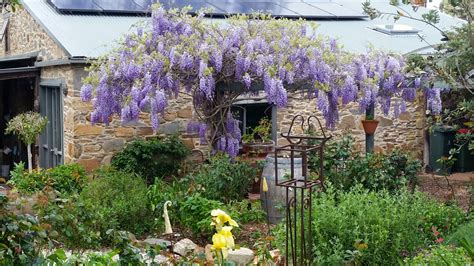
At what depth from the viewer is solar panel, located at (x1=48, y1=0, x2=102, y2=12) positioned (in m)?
12.0

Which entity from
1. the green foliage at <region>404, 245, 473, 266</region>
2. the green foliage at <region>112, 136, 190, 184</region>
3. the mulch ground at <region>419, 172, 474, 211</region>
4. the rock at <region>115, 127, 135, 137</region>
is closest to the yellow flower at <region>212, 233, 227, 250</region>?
the green foliage at <region>404, 245, 473, 266</region>

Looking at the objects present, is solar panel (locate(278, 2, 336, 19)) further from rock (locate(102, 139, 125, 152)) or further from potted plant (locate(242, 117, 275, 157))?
rock (locate(102, 139, 125, 152))

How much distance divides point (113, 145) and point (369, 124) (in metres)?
4.33

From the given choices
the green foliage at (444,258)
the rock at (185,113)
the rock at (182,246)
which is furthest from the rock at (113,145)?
the green foliage at (444,258)

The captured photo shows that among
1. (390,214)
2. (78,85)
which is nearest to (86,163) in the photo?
(78,85)

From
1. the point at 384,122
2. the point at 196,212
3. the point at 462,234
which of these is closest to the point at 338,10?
the point at 384,122

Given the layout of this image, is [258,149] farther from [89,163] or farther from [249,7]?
Result: [249,7]

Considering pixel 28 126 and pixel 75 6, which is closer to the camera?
pixel 28 126

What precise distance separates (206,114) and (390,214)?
4.60 m

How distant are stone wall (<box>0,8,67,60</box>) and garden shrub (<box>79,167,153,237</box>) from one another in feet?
11.0

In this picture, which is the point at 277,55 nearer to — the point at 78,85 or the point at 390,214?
the point at 78,85

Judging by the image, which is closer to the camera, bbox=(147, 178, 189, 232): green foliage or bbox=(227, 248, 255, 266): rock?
bbox=(227, 248, 255, 266): rock

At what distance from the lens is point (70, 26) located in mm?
11648

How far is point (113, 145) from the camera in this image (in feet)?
36.3
